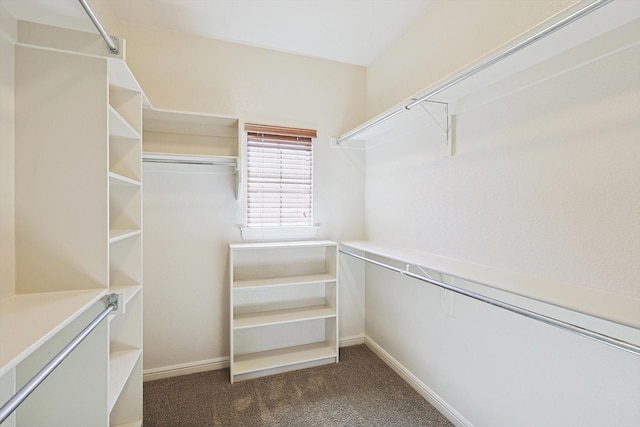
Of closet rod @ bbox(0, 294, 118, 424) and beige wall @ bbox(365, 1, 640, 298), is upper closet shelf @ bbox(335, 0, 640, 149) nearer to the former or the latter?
beige wall @ bbox(365, 1, 640, 298)

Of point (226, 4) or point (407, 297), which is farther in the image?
point (407, 297)

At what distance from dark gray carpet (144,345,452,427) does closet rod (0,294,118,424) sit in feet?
3.55

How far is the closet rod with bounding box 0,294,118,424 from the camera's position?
0.64 metres

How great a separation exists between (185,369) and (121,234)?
4.84 feet

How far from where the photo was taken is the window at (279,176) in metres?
2.54

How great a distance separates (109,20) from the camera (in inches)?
77.3

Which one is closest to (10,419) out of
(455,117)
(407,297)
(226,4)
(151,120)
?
(151,120)

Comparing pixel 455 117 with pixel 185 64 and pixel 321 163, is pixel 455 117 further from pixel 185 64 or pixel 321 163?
pixel 185 64

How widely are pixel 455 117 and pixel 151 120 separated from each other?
6.87 feet

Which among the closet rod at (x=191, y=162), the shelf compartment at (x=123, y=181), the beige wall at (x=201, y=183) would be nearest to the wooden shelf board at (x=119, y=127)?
the shelf compartment at (x=123, y=181)

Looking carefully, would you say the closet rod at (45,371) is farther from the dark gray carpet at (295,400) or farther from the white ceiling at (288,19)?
the white ceiling at (288,19)

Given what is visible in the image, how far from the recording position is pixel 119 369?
1522 millimetres

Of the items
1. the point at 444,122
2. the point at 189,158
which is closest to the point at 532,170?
the point at 444,122

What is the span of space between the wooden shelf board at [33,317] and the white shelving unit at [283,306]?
1.20 m
